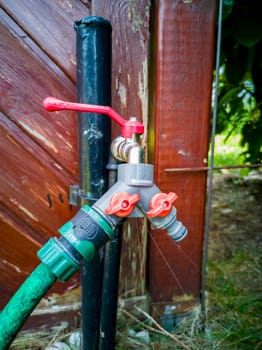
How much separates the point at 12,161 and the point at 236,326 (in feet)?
3.10

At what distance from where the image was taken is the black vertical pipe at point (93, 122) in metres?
0.61

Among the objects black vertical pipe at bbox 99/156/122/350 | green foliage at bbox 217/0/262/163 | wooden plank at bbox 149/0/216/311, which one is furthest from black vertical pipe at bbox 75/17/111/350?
green foliage at bbox 217/0/262/163

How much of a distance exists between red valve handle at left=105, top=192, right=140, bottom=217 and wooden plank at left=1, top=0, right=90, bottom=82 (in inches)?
19.4

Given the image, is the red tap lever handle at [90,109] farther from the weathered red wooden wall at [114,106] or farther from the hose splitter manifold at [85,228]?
Result: the weathered red wooden wall at [114,106]

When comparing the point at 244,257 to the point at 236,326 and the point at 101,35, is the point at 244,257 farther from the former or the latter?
the point at 101,35

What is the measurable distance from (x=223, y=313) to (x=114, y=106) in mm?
866

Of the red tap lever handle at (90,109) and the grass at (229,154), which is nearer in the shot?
the red tap lever handle at (90,109)

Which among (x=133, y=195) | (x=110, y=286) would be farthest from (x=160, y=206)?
(x=110, y=286)

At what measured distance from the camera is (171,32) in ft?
2.63

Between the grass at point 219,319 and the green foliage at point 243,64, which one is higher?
the green foliage at point 243,64

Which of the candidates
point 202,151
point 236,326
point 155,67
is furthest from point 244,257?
point 155,67

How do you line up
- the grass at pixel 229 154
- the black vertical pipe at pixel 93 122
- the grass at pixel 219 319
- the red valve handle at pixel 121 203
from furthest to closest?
the grass at pixel 229 154 → the grass at pixel 219 319 → the black vertical pipe at pixel 93 122 → the red valve handle at pixel 121 203

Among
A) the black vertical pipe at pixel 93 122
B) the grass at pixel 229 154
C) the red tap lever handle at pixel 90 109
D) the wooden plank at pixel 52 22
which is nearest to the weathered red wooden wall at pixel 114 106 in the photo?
the wooden plank at pixel 52 22

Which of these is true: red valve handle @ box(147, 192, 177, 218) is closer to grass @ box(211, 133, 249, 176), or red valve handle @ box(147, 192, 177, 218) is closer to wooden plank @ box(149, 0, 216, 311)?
wooden plank @ box(149, 0, 216, 311)
